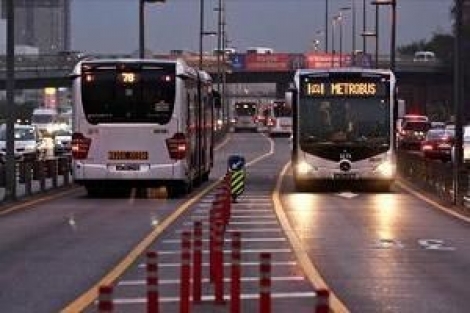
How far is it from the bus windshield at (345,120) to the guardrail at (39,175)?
7676mm

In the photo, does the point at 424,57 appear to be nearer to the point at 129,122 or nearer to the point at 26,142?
the point at 26,142

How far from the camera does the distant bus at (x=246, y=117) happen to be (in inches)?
5326

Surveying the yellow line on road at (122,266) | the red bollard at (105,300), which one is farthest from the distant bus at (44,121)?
the red bollard at (105,300)

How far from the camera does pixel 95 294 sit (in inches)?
567

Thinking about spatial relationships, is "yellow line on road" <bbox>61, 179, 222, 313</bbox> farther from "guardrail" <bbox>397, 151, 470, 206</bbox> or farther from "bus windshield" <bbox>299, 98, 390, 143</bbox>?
"bus windshield" <bbox>299, 98, 390, 143</bbox>

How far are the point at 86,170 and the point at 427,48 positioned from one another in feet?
534

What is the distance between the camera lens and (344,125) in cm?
3619

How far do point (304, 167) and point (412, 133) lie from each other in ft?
158

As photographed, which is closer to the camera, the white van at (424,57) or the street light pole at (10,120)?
the street light pole at (10,120)

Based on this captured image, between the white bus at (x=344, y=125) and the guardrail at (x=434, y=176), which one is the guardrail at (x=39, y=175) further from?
the guardrail at (x=434, y=176)

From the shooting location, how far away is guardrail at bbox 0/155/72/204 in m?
35.2

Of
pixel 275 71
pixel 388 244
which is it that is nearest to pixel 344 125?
pixel 388 244

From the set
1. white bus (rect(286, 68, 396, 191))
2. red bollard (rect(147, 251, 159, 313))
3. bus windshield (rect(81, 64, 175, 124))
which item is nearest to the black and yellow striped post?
bus windshield (rect(81, 64, 175, 124))

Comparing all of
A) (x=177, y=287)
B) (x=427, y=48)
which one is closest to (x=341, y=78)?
(x=177, y=287)
